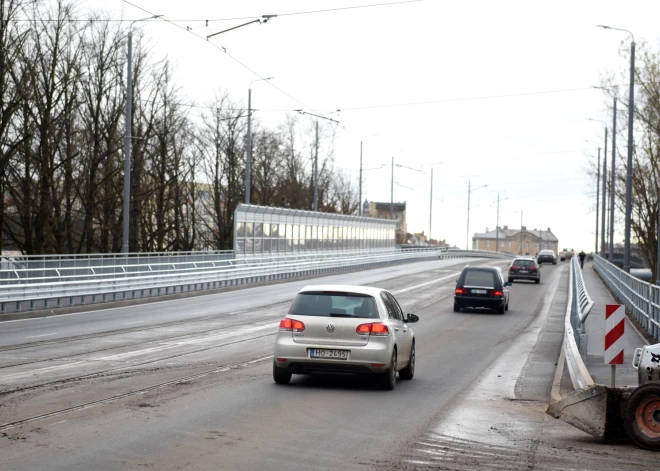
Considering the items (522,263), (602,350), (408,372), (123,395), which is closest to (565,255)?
(522,263)

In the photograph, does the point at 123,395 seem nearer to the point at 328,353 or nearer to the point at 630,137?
the point at 328,353

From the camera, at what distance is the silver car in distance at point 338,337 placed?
520 inches

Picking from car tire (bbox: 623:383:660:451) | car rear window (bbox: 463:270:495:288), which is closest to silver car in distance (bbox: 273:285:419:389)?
car tire (bbox: 623:383:660:451)

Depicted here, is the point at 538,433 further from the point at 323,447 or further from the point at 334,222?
the point at 334,222

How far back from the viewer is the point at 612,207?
60.3 metres

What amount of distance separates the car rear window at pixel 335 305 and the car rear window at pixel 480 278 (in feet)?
65.8

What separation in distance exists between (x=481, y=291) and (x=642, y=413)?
23578 mm

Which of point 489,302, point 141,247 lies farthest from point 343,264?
point 489,302

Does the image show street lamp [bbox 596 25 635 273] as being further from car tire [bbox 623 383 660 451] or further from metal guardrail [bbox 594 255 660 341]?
car tire [bbox 623 383 660 451]

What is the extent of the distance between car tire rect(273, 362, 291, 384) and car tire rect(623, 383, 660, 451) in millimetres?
5234

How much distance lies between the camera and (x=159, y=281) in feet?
123

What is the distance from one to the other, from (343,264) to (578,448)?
5632cm

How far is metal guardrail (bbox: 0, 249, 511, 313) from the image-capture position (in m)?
28.7

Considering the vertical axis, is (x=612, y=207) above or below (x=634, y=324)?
above
